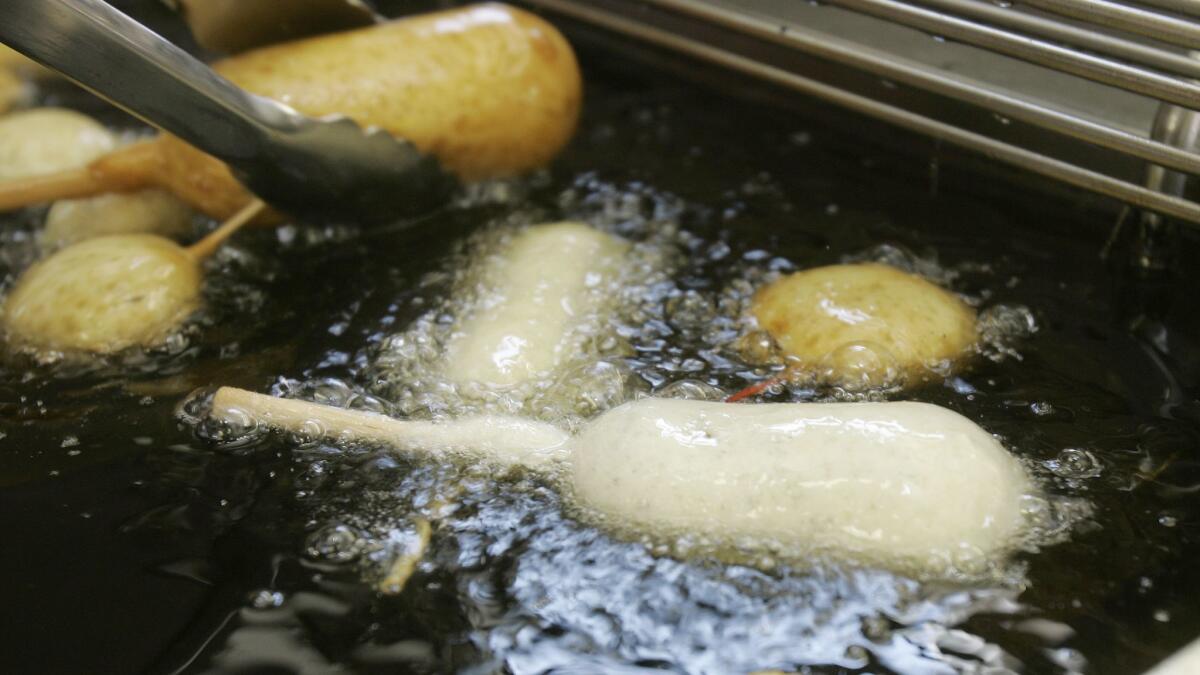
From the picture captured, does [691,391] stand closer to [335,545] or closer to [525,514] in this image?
[525,514]

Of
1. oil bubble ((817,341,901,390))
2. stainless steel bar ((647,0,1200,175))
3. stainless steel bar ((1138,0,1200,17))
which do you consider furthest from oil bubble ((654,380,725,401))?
stainless steel bar ((1138,0,1200,17))

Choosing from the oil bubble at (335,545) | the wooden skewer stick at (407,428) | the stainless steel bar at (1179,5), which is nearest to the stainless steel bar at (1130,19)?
the stainless steel bar at (1179,5)

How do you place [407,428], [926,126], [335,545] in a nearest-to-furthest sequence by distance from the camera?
[335,545]
[407,428]
[926,126]

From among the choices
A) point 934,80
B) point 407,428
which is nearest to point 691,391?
point 407,428

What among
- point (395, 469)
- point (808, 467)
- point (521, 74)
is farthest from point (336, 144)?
point (808, 467)

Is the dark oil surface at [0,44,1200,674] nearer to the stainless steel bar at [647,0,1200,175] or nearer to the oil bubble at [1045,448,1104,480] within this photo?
the oil bubble at [1045,448,1104,480]

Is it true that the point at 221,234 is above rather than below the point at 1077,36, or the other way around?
below
